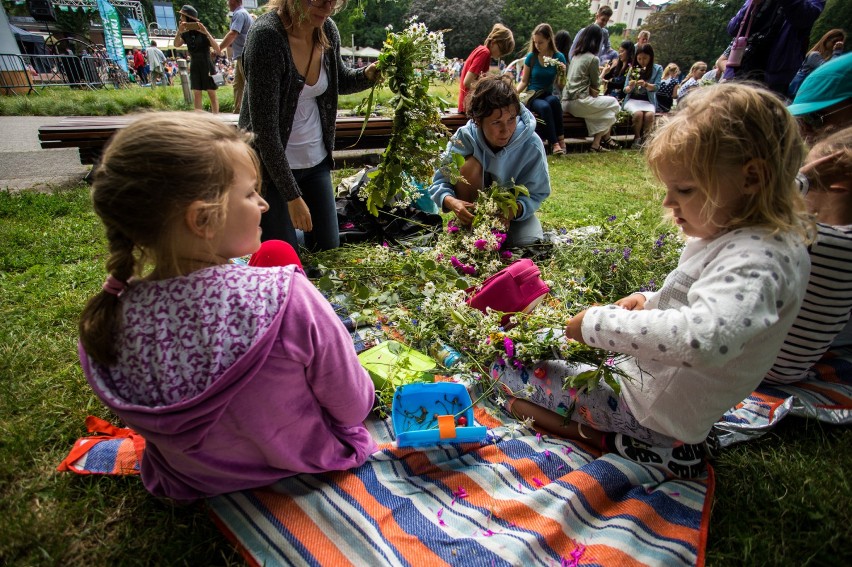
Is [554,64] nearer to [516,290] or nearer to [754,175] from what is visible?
[516,290]

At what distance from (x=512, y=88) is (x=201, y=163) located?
257cm

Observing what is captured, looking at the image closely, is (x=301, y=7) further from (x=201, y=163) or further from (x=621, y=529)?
(x=621, y=529)

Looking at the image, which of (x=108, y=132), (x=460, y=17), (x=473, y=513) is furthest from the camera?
(x=460, y=17)

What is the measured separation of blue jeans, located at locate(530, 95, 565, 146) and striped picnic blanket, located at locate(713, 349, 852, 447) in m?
5.81

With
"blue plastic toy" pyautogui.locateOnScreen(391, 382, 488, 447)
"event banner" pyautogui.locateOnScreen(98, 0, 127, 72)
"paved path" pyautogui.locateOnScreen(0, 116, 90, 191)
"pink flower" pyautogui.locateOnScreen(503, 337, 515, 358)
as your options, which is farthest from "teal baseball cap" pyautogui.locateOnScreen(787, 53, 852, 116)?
"event banner" pyautogui.locateOnScreen(98, 0, 127, 72)

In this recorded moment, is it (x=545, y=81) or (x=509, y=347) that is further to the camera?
(x=545, y=81)

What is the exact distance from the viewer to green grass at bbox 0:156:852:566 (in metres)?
1.42

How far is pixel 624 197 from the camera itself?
542cm

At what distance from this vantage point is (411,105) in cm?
260

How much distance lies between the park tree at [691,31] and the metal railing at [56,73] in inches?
1268

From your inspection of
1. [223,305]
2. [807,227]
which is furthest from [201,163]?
[807,227]

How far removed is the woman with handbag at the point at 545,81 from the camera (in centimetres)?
700

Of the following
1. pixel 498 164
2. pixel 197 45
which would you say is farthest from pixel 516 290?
pixel 197 45

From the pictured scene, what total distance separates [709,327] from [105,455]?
2116 millimetres
